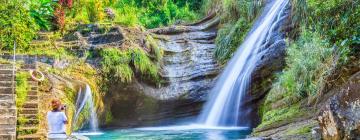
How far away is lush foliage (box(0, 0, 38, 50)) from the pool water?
314 centimetres

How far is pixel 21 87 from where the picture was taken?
8.62 m

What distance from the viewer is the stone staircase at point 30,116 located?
7539 mm

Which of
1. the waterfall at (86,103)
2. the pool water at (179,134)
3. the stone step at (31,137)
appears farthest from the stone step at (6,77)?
the pool water at (179,134)

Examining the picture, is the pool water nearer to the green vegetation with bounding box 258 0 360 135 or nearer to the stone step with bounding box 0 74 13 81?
the green vegetation with bounding box 258 0 360 135

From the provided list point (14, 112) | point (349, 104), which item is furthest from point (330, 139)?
point (14, 112)

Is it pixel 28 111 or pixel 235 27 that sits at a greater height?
pixel 235 27

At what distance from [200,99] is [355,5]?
22.9 feet

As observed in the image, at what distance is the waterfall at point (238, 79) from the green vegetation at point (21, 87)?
6.25 metres

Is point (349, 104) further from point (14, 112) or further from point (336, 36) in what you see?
point (14, 112)

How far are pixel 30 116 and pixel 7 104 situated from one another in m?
0.45

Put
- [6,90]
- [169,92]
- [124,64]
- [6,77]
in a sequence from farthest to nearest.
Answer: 1. [169,92]
2. [124,64]
3. [6,77]
4. [6,90]

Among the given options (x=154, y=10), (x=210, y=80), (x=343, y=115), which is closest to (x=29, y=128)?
(x=343, y=115)

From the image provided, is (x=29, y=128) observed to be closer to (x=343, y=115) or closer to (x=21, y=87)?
(x=21, y=87)

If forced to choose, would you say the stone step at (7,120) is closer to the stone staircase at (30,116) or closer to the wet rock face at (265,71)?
the stone staircase at (30,116)
